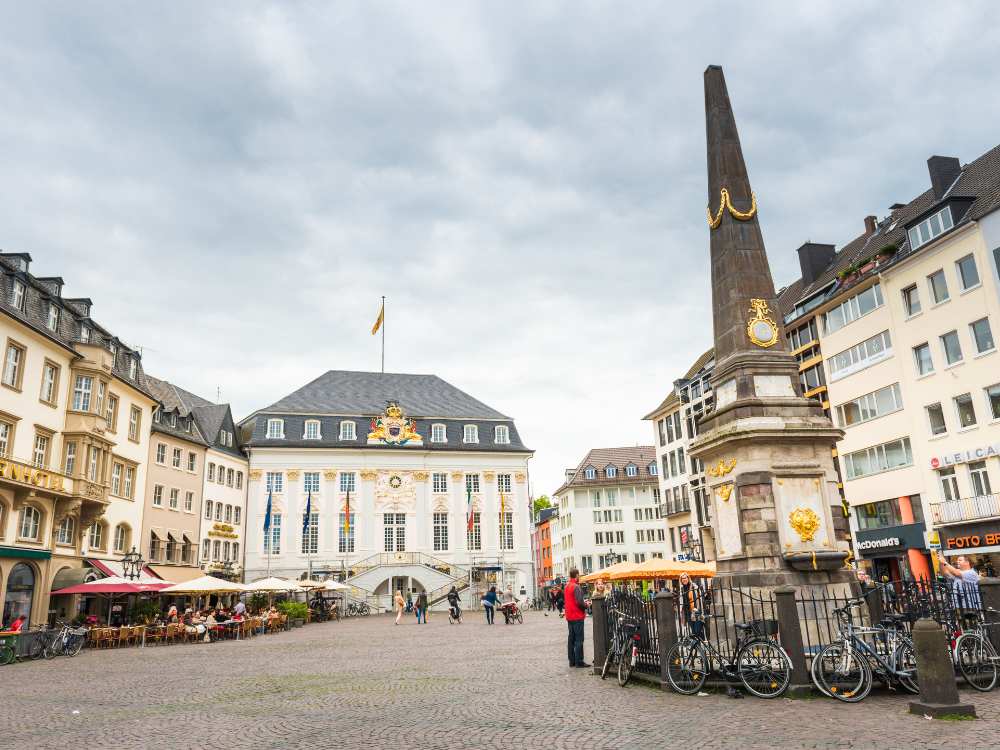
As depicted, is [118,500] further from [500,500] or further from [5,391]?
[500,500]

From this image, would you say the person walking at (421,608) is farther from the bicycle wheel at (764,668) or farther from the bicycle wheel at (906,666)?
the bicycle wheel at (906,666)

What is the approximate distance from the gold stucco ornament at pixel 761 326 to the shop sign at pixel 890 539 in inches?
889

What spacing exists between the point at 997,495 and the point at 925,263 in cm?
983

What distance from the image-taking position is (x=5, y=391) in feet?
91.3

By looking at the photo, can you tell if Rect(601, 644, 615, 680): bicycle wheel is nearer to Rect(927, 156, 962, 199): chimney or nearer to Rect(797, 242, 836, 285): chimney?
Rect(927, 156, 962, 199): chimney

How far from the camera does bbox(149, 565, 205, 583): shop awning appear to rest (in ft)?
131

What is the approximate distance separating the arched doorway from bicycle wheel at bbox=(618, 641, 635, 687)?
2496cm

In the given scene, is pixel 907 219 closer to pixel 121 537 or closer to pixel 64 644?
pixel 64 644

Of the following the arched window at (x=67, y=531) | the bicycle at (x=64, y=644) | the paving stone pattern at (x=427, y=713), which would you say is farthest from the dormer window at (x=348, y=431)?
the paving stone pattern at (x=427, y=713)

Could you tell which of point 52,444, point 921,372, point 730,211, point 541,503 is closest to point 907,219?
point 921,372

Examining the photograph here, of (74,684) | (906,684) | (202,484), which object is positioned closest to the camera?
(906,684)

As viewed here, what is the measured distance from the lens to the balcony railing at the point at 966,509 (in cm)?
2931

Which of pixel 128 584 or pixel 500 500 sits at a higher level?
pixel 500 500

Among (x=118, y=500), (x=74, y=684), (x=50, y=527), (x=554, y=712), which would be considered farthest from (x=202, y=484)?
(x=554, y=712)
